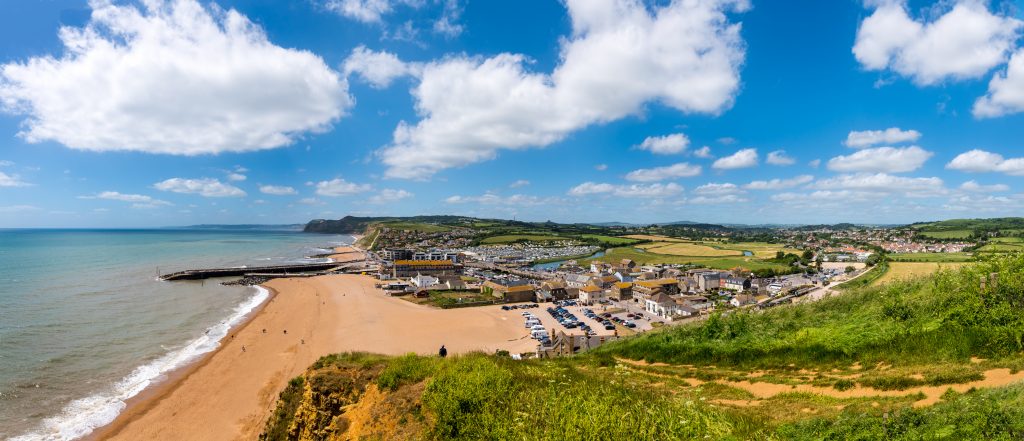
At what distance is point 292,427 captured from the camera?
11.7m

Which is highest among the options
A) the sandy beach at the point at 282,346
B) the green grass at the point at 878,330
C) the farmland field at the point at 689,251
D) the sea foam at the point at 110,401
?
the green grass at the point at 878,330

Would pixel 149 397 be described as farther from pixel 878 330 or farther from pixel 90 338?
pixel 878 330

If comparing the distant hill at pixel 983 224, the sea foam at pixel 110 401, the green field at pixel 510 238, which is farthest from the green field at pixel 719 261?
the distant hill at pixel 983 224

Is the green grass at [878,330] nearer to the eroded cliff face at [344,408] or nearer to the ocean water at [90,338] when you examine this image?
the eroded cliff face at [344,408]

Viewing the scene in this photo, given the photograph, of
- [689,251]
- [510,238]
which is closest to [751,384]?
[689,251]

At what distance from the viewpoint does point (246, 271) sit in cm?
7794

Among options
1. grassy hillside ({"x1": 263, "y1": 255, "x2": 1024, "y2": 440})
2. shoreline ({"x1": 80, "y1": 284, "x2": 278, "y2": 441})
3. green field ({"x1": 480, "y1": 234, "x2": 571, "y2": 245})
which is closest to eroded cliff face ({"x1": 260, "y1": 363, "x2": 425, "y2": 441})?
grassy hillside ({"x1": 263, "y1": 255, "x2": 1024, "y2": 440})

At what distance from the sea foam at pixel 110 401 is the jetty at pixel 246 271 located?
147 feet

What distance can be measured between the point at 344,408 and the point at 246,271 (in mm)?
80373

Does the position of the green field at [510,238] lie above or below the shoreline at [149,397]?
above

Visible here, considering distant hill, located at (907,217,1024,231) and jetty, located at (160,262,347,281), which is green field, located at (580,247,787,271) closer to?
jetty, located at (160,262,347,281)

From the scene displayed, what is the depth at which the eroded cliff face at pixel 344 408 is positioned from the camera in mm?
9242

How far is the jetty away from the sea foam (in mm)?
44906

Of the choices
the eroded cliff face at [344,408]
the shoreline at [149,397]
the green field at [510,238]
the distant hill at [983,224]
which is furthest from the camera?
the green field at [510,238]
